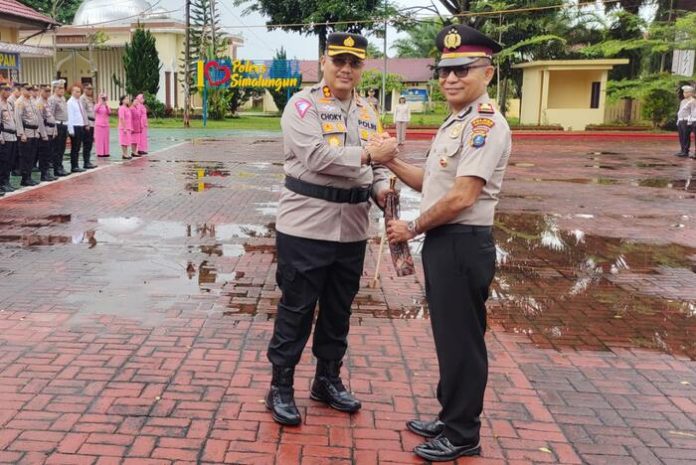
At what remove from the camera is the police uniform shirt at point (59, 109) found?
13266 millimetres

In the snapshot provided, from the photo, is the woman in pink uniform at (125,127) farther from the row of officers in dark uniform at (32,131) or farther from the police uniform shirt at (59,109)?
the police uniform shirt at (59,109)

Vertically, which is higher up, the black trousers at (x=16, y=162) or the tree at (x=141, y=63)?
the tree at (x=141, y=63)

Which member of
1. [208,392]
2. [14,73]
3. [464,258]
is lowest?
[208,392]

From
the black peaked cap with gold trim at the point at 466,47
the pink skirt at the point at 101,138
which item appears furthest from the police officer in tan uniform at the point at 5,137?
the black peaked cap with gold trim at the point at 466,47

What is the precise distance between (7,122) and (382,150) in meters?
9.57

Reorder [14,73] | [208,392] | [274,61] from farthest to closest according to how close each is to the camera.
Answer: [274,61], [14,73], [208,392]

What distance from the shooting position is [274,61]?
1442 inches

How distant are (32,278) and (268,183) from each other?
22.7 ft

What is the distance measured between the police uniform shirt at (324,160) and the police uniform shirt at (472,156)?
407 mm

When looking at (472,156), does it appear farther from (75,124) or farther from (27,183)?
(75,124)

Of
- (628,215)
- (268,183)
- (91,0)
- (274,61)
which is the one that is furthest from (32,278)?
(91,0)

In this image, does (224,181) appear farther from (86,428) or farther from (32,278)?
(86,428)

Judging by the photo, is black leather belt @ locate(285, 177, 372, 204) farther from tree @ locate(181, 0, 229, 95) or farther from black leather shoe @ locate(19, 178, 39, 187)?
tree @ locate(181, 0, 229, 95)

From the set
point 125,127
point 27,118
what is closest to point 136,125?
point 125,127
